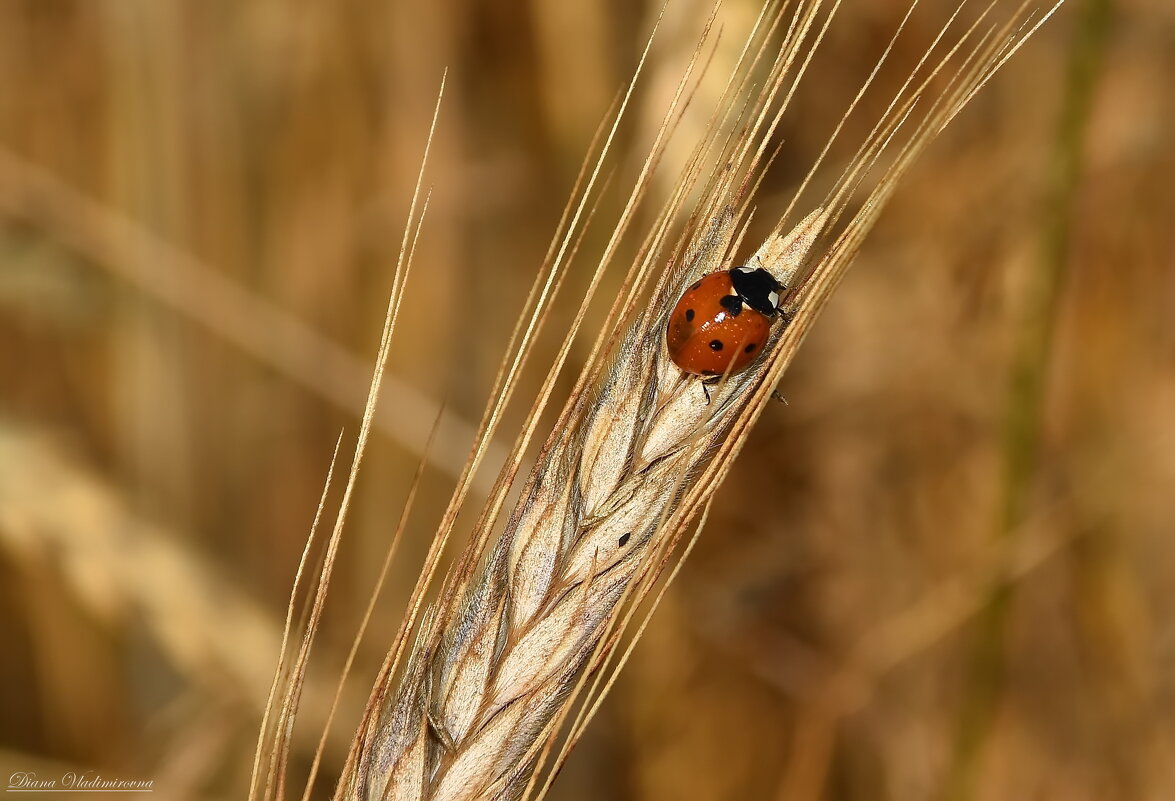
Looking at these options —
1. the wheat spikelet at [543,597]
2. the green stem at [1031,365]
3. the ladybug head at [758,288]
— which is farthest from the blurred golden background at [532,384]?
the wheat spikelet at [543,597]

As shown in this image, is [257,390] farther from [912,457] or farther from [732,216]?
[732,216]

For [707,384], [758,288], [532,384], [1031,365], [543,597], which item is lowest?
[543,597]

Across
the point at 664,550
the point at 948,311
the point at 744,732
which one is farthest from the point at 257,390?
the point at 664,550

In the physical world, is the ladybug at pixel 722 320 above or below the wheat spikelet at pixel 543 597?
above

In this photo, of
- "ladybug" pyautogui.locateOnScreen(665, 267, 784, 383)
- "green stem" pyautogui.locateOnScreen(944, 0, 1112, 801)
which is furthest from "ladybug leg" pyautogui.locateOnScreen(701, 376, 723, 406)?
"green stem" pyautogui.locateOnScreen(944, 0, 1112, 801)

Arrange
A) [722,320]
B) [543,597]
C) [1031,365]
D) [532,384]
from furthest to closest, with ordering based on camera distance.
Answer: [532,384], [1031,365], [722,320], [543,597]

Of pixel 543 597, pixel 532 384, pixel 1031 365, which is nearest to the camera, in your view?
pixel 543 597

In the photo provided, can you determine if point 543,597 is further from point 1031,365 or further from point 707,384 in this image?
point 1031,365

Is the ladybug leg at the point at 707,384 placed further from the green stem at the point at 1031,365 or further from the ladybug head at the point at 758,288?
the green stem at the point at 1031,365

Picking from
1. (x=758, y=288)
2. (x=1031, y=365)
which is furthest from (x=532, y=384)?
(x=758, y=288)
